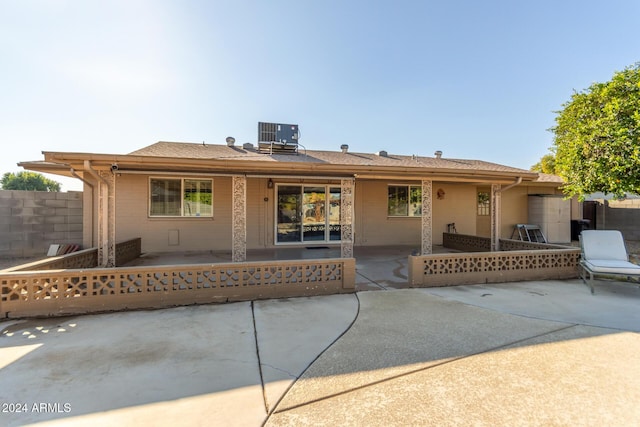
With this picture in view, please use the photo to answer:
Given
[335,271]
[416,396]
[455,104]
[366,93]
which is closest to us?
[416,396]

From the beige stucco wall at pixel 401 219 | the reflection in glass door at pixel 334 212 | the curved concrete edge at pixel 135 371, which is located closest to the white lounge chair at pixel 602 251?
the beige stucco wall at pixel 401 219

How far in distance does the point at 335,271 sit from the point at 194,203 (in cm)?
614

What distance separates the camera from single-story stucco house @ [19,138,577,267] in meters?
6.00

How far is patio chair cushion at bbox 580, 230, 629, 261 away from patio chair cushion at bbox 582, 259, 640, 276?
0.71ft

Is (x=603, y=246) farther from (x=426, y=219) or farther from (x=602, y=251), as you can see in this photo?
(x=426, y=219)

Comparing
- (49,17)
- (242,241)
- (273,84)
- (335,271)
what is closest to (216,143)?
(273,84)

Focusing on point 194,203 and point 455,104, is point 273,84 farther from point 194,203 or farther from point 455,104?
point 455,104

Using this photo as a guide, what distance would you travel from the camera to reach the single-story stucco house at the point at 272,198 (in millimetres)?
6004

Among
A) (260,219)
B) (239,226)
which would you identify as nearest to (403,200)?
(260,219)

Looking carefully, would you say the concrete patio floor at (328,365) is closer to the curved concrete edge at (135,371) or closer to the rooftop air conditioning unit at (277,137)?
the curved concrete edge at (135,371)

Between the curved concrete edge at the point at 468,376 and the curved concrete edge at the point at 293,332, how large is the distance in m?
0.14

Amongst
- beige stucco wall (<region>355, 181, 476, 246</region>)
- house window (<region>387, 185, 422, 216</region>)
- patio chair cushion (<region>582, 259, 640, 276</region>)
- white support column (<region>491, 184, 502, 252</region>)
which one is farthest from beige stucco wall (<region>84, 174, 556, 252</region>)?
patio chair cushion (<region>582, 259, 640, 276</region>)

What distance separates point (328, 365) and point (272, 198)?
7.64m

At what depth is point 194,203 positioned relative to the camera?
9461 millimetres
